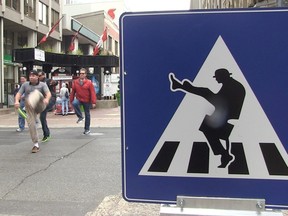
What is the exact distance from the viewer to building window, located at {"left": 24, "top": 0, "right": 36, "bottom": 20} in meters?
34.1

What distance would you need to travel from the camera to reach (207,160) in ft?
5.99

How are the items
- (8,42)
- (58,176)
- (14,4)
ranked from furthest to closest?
(8,42) < (14,4) < (58,176)

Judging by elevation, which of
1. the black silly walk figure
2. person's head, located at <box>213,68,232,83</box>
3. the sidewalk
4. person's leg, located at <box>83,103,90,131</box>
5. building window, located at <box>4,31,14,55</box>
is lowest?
the sidewalk

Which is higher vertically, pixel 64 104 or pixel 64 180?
pixel 64 104

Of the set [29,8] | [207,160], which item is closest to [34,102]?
[207,160]

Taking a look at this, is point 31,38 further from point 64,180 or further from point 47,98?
point 64,180

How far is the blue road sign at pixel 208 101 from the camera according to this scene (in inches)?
69.2

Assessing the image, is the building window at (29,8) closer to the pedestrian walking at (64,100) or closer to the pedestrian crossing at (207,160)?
the pedestrian walking at (64,100)

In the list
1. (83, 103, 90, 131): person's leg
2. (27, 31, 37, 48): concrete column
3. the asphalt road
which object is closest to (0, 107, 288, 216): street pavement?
the asphalt road

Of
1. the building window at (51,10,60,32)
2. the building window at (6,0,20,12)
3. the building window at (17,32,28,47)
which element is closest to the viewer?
the building window at (6,0,20,12)

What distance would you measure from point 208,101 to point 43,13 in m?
38.7

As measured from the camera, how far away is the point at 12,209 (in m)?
4.59

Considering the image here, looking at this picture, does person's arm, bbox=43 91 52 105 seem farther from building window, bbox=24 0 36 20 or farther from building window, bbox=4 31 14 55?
building window, bbox=24 0 36 20

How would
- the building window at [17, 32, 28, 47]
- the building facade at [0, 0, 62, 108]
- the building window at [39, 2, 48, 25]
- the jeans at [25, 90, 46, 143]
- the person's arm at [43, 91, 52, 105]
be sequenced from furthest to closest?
1. the building window at [39, 2, 48, 25]
2. the building window at [17, 32, 28, 47]
3. the building facade at [0, 0, 62, 108]
4. the person's arm at [43, 91, 52, 105]
5. the jeans at [25, 90, 46, 143]
